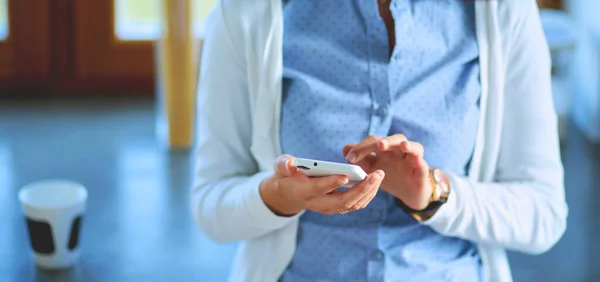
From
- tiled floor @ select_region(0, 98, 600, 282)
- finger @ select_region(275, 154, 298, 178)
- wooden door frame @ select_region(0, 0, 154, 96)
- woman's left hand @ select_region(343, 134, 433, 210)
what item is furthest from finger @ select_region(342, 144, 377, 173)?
wooden door frame @ select_region(0, 0, 154, 96)

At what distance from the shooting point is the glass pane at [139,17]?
3.35 meters

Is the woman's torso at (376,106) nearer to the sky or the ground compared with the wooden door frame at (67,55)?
nearer to the sky

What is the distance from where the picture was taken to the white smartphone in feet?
2.62

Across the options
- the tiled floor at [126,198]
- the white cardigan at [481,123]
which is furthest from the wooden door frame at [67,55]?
the white cardigan at [481,123]

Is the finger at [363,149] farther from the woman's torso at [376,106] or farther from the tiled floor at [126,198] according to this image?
the tiled floor at [126,198]

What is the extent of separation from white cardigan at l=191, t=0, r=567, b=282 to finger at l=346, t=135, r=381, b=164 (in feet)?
0.47

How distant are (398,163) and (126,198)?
1629 millimetres

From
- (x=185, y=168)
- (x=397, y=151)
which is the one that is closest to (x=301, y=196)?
(x=397, y=151)

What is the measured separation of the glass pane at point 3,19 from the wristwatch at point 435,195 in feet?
8.83

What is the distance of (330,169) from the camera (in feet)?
2.64

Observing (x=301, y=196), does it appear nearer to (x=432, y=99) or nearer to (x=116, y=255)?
(x=432, y=99)

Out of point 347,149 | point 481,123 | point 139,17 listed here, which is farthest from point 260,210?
point 139,17

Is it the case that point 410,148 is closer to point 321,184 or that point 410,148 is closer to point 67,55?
point 321,184

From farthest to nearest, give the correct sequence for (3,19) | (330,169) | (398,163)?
(3,19) < (398,163) < (330,169)
